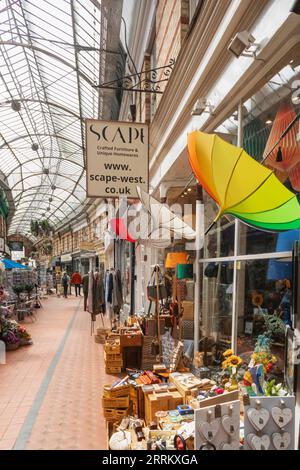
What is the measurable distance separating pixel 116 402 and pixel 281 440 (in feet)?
8.31

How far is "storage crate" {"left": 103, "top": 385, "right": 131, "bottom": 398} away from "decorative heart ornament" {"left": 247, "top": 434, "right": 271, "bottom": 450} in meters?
2.41

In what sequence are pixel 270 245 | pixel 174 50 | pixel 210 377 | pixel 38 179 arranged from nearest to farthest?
pixel 270 245
pixel 210 377
pixel 174 50
pixel 38 179

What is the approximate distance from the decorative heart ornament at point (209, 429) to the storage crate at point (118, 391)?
7.39 ft

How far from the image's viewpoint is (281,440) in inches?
81.8

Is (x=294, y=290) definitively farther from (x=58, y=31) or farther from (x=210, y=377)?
(x=58, y=31)

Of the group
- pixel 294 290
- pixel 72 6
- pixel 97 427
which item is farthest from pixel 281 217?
pixel 72 6

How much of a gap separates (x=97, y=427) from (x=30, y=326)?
27.3ft

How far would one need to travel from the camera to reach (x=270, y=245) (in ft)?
9.73

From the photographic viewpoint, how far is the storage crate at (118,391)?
4.11 meters

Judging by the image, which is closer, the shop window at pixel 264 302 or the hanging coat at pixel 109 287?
the shop window at pixel 264 302

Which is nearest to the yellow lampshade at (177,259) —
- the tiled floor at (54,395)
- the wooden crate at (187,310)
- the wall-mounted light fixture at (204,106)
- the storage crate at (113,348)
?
the wooden crate at (187,310)

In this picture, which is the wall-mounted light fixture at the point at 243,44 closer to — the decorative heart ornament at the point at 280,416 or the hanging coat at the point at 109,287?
the decorative heart ornament at the point at 280,416

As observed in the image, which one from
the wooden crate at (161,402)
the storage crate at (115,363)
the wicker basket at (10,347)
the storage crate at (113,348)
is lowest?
the wicker basket at (10,347)

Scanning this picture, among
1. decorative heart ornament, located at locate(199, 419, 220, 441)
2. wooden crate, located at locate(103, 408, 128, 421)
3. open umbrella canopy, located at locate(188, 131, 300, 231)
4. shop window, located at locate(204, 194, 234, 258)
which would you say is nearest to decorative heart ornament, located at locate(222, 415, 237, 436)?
decorative heart ornament, located at locate(199, 419, 220, 441)
